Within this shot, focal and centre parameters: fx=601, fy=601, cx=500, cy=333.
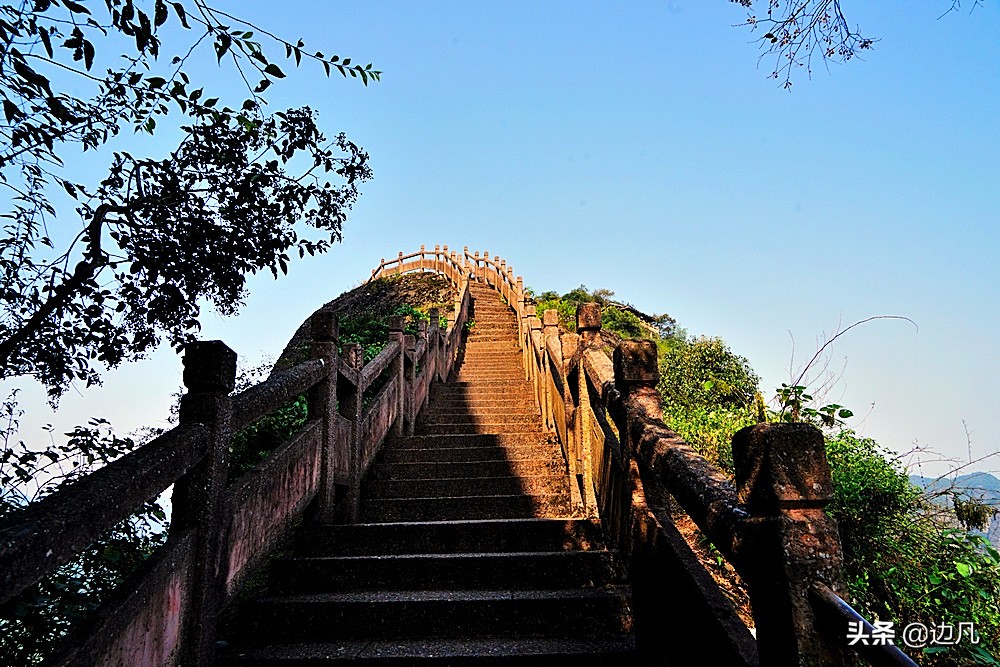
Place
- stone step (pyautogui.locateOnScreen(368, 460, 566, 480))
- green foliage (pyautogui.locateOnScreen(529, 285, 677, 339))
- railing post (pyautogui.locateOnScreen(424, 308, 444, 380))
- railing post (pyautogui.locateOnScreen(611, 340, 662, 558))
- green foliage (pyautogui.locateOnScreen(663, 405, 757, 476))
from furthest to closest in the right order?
green foliage (pyautogui.locateOnScreen(529, 285, 677, 339)) < railing post (pyautogui.locateOnScreen(424, 308, 444, 380)) < green foliage (pyautogui.locateOnScreen(663, 405, 757, 476)) < stone step (pyautogui.locateOnScreen(368, 460, 566, 480)) < railing post (pyautogui.locateOnScreen(611, 340, 662, 558))

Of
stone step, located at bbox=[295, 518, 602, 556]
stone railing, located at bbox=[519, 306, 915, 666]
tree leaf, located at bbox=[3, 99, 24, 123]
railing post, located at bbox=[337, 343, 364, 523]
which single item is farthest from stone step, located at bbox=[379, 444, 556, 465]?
tree leaf, located at bbox=[3, 99, 24, 123]

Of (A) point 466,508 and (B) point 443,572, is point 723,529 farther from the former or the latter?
(A) point 466,508

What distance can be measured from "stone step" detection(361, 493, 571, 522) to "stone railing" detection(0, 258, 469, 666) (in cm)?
61

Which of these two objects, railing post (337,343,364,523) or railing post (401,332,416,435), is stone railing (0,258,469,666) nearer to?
railing post (337,343,364,523)

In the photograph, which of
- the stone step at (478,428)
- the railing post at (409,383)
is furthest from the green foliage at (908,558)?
the railing post at (409,383)

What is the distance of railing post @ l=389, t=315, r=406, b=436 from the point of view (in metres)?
6.58

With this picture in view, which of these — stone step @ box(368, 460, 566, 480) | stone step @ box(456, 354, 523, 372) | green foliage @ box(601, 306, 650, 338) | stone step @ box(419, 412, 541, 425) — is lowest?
stone step @ box(368, 460, 566, 480)

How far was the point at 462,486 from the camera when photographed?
5156 mm

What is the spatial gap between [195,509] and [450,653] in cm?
134

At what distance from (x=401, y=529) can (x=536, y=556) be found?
3.18ft

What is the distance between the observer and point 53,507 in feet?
4.76

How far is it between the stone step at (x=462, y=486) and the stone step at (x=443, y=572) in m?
1.51

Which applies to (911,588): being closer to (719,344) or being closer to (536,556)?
(536,556)

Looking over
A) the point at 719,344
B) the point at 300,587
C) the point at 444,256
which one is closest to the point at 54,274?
the point at 300,587
